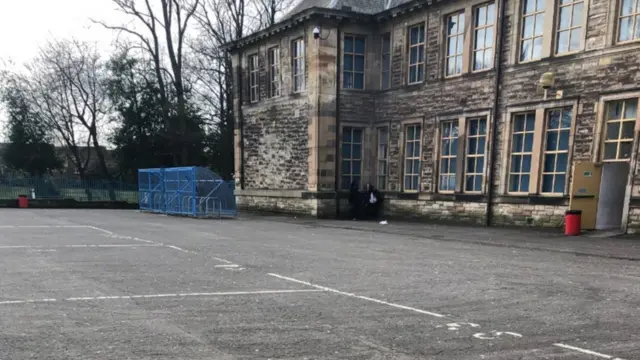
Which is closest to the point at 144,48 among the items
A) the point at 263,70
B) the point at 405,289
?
the point at 263,70

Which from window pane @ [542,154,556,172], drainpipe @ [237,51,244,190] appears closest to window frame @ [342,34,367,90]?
drainpipe @ [237,51,244,190]

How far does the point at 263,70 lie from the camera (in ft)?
82.7

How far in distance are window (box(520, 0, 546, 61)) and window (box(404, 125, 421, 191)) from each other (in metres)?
5.27

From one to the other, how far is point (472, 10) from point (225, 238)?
12.4 meters

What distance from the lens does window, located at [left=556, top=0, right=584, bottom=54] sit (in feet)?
→ 49.3

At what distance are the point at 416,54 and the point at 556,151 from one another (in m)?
7.44

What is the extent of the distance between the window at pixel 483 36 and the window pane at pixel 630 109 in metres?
4.83

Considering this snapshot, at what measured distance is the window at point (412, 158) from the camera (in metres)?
20.3

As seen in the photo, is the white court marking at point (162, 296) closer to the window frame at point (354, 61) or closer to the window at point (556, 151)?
the window at point (556, 151)

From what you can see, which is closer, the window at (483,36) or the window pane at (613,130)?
the window pane at (613,130)

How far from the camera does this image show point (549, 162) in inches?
621

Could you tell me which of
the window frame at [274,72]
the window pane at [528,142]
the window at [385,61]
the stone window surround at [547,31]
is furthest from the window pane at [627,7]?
the window frame at [274,72]

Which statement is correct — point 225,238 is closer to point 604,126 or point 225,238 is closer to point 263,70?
point 604,126

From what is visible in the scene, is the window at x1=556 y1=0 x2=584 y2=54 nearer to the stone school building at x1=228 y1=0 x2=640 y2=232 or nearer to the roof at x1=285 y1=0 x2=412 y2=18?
the stone school building at x1=228 y1=0 x2=640 y2=232
